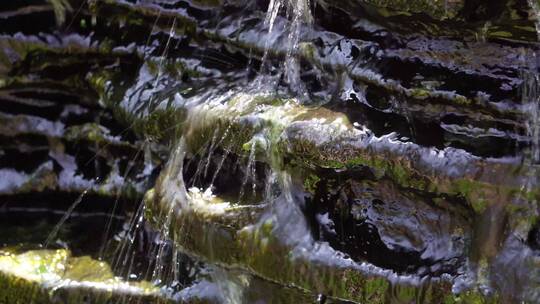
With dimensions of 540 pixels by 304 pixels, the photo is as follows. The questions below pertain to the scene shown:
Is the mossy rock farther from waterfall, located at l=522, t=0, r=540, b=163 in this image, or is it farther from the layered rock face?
waterfall, located at l=522, t=0, r=540, b=163

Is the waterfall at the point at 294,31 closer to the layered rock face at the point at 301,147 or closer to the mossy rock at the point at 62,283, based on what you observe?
the layered rock face at the point at 301,147

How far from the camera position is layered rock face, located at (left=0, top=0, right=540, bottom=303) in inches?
108

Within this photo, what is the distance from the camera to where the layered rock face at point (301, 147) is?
8.98ft

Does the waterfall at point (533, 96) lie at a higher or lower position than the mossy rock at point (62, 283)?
higher

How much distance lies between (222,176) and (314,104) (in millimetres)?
590

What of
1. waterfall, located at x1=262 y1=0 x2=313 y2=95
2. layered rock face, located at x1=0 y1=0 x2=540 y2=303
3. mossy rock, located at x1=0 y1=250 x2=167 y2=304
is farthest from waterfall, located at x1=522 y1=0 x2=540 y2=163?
mossy rock, located at x1=0 y1=250 x2=167 y2=304

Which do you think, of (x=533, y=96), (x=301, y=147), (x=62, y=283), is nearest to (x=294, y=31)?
(x=301, y=147)

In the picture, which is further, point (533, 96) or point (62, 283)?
point (62, 283)

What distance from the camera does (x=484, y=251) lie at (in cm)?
272

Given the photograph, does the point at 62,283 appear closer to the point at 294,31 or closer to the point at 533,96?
the point at 294,31

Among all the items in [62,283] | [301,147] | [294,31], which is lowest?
[62,283]

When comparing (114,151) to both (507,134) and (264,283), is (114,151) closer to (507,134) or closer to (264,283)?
(264,283)

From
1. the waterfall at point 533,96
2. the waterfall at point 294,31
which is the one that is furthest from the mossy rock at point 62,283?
the waterfall at point 533,96

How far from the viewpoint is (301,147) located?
290 centimetres
